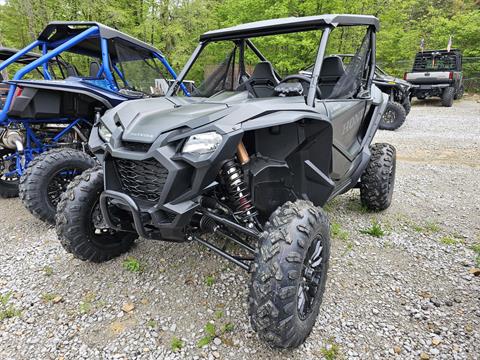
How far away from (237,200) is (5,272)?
2.32 m

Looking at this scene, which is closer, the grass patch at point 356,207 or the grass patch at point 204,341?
the grass patch at point 204,341

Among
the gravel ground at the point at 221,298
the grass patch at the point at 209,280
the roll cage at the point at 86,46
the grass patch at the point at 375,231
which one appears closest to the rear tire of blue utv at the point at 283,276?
the gravel ground at the point at 221,298

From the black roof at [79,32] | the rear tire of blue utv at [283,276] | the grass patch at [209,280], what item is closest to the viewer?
the rear tire of blue utv at [283,276]

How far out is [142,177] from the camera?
210 cm

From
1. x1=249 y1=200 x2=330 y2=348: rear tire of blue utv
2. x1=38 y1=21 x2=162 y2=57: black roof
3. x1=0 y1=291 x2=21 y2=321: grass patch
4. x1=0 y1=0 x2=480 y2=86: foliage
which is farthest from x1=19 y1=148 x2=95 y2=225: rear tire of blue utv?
x1=0 y1=0 x2=480 y2=86: foliage

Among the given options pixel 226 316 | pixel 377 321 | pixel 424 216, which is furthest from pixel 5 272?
pixel 424 216

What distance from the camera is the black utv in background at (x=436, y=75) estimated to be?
13.9 m

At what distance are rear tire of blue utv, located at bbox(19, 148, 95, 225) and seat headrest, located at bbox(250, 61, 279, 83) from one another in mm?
Result: 2131

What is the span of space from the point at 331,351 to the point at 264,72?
2656 millimetres

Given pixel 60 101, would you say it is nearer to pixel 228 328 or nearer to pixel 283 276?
pixel 228 328

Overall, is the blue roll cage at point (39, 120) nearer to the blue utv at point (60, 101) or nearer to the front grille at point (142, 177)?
the blue utv at point (60, 101)

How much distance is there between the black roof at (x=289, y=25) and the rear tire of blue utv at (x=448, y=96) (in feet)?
43.2

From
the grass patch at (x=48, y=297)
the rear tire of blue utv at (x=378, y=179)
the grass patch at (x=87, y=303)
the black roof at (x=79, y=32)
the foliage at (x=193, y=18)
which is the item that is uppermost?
the foliage at (x=193, y=18)

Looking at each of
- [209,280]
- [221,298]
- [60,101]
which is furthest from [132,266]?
[60,101]
